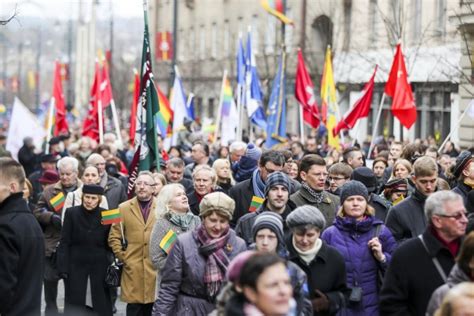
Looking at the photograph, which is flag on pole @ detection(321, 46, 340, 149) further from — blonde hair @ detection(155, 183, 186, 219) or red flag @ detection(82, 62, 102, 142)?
blonde hair @ detection(155, 183, 186, 219)

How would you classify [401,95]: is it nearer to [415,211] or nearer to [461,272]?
[415,211]

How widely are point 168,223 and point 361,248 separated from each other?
1.90m

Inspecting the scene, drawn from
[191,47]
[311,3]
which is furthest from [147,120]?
[191,47]

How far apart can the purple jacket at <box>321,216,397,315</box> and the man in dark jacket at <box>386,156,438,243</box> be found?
48 cm

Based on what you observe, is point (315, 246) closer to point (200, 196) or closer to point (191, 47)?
point (200, 196)

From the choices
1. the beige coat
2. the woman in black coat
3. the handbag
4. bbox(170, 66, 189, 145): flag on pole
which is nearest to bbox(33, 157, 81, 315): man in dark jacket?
the woman in black coat

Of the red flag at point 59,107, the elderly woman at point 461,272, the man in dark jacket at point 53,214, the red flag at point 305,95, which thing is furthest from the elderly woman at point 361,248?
the red flag at point 59,107

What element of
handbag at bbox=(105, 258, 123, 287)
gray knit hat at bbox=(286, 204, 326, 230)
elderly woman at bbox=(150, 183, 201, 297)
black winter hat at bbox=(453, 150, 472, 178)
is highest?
black winter hat at bbox=(453, 150, 472, 178)

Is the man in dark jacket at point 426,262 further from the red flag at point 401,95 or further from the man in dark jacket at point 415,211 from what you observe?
the red flag at point 401,95

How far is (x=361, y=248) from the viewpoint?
9.53 meters

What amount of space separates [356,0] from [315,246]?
1416 inches

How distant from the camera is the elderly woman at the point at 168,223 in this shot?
34.5 feet

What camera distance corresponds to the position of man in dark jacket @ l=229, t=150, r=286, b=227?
40.5ft

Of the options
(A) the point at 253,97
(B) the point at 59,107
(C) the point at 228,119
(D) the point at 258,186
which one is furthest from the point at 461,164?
(B) the point at 59,107
